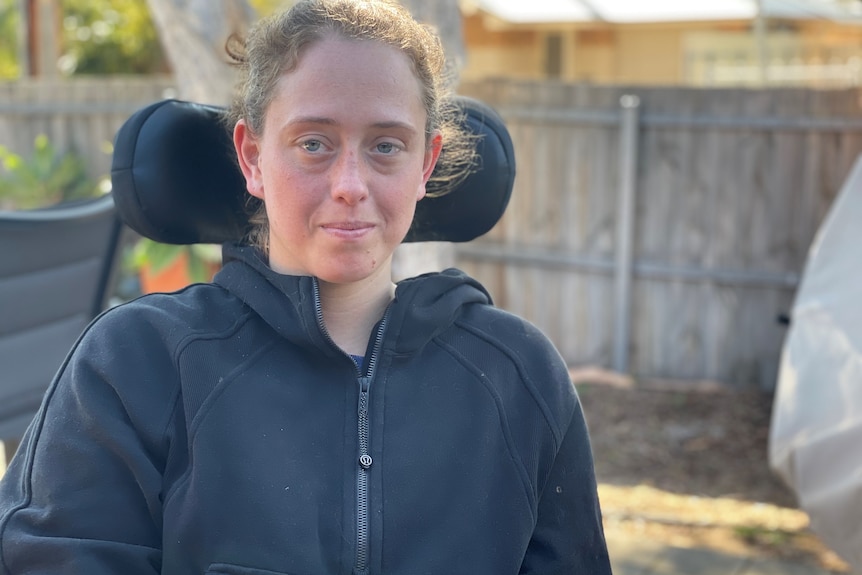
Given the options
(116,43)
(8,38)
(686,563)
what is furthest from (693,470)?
(8,38)

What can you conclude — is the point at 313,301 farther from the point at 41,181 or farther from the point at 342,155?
the point at 41,181

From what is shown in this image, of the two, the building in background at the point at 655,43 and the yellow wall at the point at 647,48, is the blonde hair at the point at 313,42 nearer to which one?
the building in background at the point at 655,43

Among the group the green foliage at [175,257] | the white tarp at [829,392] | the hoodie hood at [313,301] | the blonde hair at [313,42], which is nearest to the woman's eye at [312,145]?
the blonde hair at [313,42]

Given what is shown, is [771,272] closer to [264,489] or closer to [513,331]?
[513,331]

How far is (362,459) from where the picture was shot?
65.9 inches

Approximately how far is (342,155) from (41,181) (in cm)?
795

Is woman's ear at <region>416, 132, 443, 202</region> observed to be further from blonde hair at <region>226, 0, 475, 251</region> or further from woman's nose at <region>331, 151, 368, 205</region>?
woman's nose at <region>331, 151, 368, 205</region>

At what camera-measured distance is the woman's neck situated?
6.00 ft

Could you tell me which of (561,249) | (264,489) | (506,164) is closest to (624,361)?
(561,249)

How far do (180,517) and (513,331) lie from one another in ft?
2.19

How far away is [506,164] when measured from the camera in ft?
7.13

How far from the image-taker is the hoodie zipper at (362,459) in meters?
1.64

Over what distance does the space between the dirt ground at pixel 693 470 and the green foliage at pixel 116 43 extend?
33.1 feet

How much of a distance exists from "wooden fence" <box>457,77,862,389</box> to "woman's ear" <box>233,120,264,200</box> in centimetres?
547
